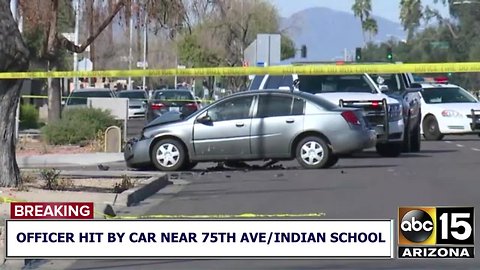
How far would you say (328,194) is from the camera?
53.9 feet

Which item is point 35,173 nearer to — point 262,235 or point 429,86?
point 262,235

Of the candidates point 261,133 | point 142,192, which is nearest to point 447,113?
point 261,133

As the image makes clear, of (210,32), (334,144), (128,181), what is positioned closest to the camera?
(128,181)

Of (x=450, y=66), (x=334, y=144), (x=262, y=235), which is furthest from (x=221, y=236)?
(x=334, y=144)

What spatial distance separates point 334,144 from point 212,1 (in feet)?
31.6

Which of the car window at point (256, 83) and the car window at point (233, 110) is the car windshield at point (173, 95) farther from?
the car window at point (233, 110)

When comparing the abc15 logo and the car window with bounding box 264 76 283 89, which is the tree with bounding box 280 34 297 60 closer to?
the car window with bounding box 264 76 283 89

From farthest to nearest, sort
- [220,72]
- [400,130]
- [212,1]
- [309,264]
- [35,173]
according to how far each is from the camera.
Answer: [212,1], [400,130], [35,173], [220,72], [309,264]

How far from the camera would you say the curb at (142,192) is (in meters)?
15.3

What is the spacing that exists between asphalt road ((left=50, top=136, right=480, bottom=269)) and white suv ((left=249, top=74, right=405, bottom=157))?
75 cm

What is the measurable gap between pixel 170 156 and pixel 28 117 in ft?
71.4

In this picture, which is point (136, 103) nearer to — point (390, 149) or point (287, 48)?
point (287, 48)

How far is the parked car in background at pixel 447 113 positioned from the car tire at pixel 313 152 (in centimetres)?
1254

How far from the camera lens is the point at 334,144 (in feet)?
68.2
